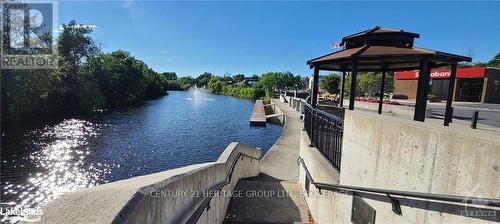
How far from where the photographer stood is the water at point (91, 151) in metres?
12.8

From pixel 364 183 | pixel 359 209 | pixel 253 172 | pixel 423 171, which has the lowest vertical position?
pixel 253 172

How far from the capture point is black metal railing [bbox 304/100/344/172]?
5294 mm

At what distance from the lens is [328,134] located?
6078mm

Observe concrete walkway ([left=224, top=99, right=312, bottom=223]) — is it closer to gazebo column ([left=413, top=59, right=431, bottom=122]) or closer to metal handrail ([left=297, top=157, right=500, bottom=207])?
metal handrail ([left=297, top=157, right=500, bottom=207])

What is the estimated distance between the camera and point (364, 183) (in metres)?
3.86

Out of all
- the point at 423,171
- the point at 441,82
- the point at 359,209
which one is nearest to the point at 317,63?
the point at 359,209

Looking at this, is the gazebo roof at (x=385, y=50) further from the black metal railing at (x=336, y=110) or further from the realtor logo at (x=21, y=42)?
the realtor logo at (x=21, y=42)

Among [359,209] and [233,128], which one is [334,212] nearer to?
[359,209]

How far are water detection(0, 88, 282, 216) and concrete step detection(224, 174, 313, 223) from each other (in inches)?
190

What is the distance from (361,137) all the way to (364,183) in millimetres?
651

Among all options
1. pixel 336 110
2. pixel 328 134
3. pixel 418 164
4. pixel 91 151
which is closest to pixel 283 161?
pixel 336 110

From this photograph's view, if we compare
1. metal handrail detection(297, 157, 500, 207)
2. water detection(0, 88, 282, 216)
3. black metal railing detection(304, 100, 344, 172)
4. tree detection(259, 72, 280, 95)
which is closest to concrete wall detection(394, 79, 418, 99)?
water detection(0, 88, 282, 216)

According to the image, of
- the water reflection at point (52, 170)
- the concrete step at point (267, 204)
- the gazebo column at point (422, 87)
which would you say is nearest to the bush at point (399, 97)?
the concrete step at point (267, 204)

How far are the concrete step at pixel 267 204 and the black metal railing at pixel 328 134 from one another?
167cm
